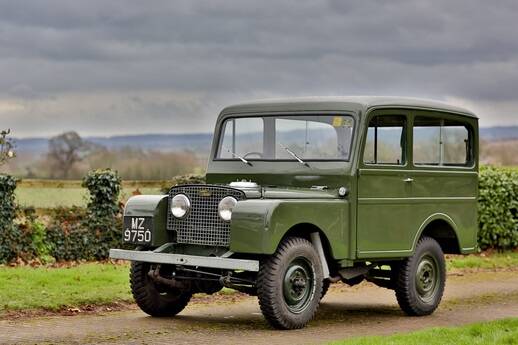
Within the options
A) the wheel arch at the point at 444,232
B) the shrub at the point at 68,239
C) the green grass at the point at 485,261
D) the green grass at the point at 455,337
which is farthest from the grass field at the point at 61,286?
the green grass at the point at 485,261

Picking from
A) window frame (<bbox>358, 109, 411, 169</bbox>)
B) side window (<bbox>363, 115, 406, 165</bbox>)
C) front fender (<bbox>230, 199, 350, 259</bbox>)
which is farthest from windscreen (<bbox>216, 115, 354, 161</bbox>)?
front fender (<bbox>230, 199, 350, 259</bbox>)

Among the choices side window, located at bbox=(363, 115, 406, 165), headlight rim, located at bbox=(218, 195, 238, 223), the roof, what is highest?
the roof

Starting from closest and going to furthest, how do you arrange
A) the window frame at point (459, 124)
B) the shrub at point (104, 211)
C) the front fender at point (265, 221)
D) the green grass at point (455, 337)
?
the green grass at point (455, 337)
the front fender at point (265, 221)
the window frame at point (459, 124)
the shrub at point (104, 211)

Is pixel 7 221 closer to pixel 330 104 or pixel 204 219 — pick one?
pixel 204 219

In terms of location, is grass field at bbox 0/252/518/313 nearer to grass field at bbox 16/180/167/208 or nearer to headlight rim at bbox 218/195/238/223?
grass field at bbox 16/180/167/208

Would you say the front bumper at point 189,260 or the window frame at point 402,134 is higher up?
the window frame at point 402,134

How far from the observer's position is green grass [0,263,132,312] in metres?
12.1

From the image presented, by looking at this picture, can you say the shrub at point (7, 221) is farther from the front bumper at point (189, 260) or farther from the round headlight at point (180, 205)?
the round headlight at point (180, 205)

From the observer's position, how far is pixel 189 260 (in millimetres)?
10250

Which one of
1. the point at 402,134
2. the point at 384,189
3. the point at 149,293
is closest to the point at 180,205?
the point at 149,293

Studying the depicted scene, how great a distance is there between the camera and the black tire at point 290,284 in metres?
10.0

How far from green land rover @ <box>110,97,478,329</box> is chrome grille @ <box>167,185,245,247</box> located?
0.04 feet

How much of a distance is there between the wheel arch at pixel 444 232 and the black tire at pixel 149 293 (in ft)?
10.5

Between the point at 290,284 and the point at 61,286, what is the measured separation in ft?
14.2
